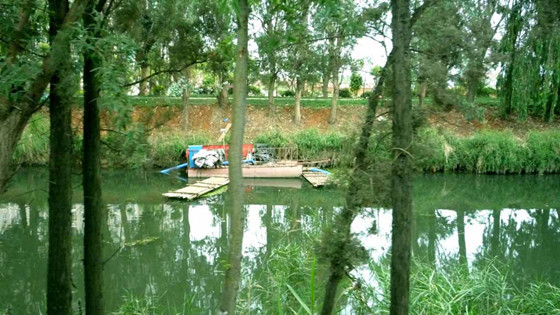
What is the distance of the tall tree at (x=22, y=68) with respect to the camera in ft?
10.2

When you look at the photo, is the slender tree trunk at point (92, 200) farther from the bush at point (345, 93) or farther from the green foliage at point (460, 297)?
the bush at point (345, 93)

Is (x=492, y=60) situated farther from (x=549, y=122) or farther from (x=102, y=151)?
(x=549, y=122)

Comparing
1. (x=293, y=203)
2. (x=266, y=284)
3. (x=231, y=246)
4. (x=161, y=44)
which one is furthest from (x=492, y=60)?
(x=293, y=203)

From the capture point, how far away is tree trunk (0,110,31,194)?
3.43 meters

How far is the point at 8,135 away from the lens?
346 cm

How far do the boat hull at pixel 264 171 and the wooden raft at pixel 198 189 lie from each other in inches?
39.1

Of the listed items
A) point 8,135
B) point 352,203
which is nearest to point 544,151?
point 352,203

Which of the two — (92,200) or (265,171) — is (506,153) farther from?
(92,200)

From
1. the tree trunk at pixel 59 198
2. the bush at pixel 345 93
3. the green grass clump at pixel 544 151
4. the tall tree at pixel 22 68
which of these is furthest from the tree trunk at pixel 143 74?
the bush at pixel 345 93

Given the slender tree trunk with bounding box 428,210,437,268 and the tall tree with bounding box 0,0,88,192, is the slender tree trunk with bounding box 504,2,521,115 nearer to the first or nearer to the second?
the slender tree trunk with bounding box 428,210,437,268

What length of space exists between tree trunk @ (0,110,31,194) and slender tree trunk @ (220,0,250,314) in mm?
1927

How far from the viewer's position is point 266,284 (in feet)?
21.4

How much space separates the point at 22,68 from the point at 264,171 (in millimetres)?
15008

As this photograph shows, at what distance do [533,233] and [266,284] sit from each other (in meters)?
7.49
